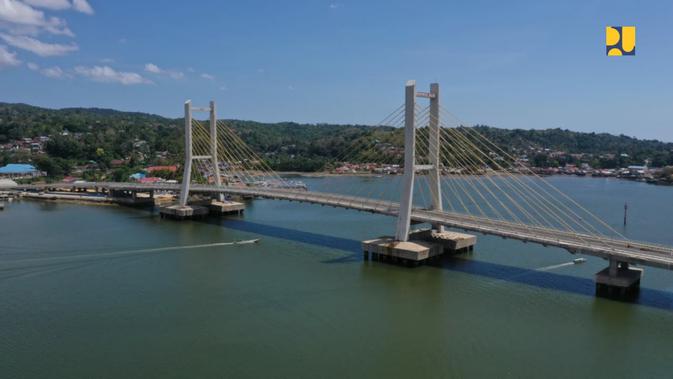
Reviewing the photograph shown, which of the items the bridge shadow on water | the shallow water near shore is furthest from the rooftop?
the bridge shadow on water

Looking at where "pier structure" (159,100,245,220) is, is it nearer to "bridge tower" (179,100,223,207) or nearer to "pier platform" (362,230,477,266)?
"bridge tower" (179,100,223,207)

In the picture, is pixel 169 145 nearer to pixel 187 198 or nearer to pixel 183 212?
pixel 187 198

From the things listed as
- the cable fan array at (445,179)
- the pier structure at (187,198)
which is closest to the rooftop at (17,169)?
the cable fan array at (445,179)

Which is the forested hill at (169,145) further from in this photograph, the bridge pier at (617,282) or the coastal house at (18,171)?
the bridge pier at (617,282)

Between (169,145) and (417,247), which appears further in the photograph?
(169,145)

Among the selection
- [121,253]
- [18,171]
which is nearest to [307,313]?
[121,253]

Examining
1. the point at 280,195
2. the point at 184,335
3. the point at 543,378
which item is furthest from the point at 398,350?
the point at 280,195

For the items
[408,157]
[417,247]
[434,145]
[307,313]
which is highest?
[434,145]
